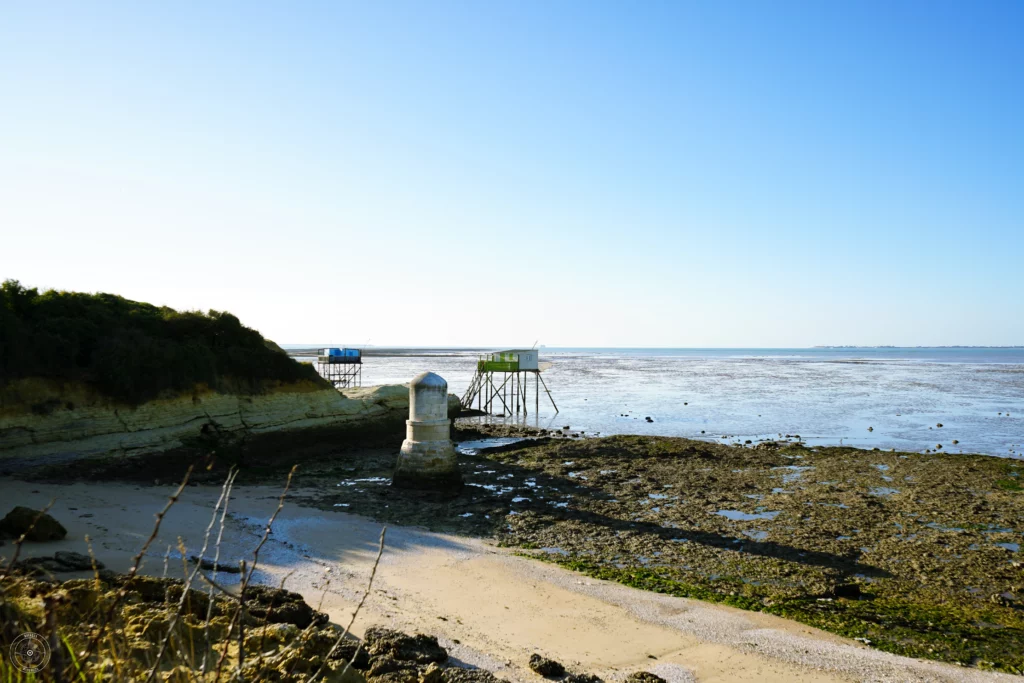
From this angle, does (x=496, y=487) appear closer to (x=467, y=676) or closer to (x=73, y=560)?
(x=73, y=560)

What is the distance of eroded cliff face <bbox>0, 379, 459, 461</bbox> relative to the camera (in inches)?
638

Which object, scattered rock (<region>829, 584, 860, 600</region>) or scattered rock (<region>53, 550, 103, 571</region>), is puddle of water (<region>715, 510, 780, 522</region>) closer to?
scattered rock (<region>829, 584, 860, 600</region>)

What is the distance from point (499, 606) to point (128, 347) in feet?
48.2

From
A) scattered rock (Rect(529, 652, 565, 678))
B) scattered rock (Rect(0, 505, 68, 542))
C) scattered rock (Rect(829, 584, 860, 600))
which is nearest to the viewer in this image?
scattered rock (Rect(529, 652, 565, 678))

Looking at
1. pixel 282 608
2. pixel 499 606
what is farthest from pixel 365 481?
pixel 282 608

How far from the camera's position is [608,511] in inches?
571

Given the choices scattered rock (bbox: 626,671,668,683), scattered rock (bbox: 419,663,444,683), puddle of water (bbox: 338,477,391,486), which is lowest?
puddle of water (bbox: 338,477,391,486)

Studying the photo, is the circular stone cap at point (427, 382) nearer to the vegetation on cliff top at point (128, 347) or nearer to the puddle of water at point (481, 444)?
the puddle of water at point (481, 444)

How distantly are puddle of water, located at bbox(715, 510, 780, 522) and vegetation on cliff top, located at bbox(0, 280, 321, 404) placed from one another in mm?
14655

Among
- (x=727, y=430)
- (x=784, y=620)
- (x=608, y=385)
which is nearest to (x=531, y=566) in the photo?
(x=784, y=620)

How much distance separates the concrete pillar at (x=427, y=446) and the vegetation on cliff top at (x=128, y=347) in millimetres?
7883

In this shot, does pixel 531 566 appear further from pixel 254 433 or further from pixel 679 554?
pixel 254 433

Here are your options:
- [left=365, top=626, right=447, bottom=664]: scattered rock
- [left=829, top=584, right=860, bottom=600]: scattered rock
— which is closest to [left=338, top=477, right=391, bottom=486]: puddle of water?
[left=365, top=626, right=447, bottom=664]: scattered rock

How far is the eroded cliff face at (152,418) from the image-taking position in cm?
1620
